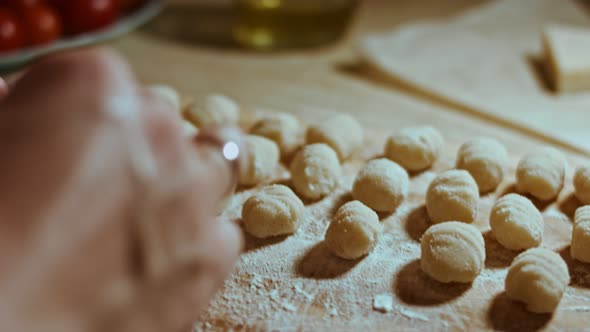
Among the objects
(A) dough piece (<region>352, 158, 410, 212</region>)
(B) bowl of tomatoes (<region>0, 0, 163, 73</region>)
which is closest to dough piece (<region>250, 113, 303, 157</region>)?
(A) dough piece (<region>352, 158, 410, 212</region>)

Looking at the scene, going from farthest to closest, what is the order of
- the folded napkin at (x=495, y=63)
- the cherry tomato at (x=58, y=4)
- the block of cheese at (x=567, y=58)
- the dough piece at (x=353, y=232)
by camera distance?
the cherry tomato at (x=58, y=4)
the block of cheese at (x=567, y=58)
the folded napkin at (x=495, y=63)
the dough piece at (x=353, y=232)

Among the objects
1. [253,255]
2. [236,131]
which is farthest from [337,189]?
[236,131]

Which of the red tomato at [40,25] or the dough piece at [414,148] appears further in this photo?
the red tomato at [40,25]

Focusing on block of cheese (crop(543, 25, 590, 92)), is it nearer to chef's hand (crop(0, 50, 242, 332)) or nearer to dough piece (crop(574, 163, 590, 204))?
dough piece (crop(574, 163, 590, 204))

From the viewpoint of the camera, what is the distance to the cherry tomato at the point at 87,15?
2.23 m

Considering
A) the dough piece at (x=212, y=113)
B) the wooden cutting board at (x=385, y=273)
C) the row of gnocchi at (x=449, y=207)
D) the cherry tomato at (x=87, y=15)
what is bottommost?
the wooden cutting board at (x=385, y=273)

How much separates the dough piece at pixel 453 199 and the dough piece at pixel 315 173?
214 millimetres

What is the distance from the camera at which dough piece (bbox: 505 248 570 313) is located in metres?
1.18

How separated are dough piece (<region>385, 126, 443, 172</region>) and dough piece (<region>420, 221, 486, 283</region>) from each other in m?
0.33

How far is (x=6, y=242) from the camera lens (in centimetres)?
75

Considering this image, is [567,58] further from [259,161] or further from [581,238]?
[259,161]

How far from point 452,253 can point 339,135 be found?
50 cm

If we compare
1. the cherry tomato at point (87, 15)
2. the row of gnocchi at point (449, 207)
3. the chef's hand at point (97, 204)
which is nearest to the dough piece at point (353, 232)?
the row of gnocchi at point (449, 207)

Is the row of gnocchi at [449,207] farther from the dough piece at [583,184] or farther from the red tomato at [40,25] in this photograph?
the red tomato at [40,25]
